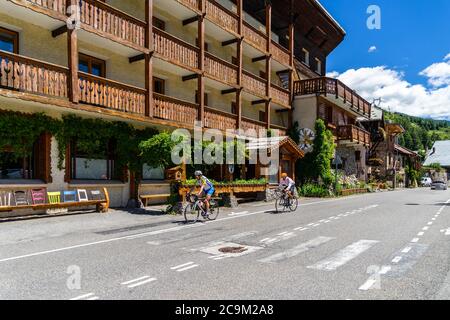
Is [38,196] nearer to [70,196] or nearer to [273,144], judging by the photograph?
[70,196]

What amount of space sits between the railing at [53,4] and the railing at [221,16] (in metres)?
9.10

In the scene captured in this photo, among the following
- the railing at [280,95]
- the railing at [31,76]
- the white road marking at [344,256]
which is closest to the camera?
the white road marking at [344,256]

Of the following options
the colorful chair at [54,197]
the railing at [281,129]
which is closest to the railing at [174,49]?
the colorful chair at [54,197]

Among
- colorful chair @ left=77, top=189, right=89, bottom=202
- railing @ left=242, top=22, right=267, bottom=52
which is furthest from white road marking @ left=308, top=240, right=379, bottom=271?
railing @ left=242, top=22, right=267, bottom=52

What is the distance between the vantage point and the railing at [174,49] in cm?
1686

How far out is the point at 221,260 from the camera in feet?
22.3

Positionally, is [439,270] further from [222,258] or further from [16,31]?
[16,31]

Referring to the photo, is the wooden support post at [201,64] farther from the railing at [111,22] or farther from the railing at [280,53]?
the railing at [280,53]

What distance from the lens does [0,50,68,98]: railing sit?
439 inches

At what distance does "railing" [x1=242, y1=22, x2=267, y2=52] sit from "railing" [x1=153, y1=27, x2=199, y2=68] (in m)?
6.08

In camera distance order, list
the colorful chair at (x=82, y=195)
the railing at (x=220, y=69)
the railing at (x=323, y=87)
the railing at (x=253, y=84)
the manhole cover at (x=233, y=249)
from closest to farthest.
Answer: the manhole cover at (x=233, y=249), the colorful chair at (x=82, y=195), the railing at (x=220, y=69), the railing at (x=253, y=84), the railing at (x=323, y=87)

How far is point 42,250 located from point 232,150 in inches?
458

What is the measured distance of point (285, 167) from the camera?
25609 mm
